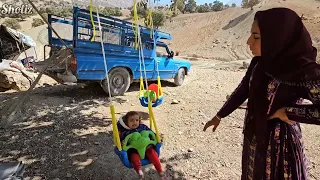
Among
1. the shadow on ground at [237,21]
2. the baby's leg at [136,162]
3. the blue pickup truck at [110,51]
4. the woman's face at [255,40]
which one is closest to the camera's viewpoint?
the woman's face at [255,40]

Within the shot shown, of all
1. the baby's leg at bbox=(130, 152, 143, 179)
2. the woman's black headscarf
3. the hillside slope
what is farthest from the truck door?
the hillside slope

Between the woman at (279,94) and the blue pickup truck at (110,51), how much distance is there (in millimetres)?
4665

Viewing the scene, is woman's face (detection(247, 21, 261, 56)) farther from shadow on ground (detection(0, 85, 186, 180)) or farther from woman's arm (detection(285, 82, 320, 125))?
shadow on ground (detection(0, 85, 186, 180))

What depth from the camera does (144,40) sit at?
7336mm

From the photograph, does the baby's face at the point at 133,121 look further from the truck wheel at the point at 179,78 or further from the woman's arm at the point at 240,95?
the truck wheel at the point at 179,78

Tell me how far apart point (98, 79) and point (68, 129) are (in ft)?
7.22

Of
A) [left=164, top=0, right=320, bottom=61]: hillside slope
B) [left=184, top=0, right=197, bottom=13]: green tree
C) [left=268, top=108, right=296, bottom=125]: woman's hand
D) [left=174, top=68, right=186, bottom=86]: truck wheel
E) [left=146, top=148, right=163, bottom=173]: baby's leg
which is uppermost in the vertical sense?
[left=184, top=0, right=197, bottom=13]: green tree

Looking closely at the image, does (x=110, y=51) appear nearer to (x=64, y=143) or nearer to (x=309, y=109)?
(x=64, y=143)

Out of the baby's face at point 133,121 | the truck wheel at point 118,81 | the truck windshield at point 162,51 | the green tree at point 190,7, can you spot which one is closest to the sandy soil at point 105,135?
the truck wheel at point 118,81

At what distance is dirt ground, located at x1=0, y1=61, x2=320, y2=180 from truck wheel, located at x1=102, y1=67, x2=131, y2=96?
0.31 metres

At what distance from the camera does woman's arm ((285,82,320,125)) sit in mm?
1396

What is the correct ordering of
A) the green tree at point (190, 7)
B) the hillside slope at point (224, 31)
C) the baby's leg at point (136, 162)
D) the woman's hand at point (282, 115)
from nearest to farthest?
the woman's hand at point (282, 115) < the baby's leg at point (136, 162) < the hillside slope at point (224, 31) < the green tree at point (190, 7)

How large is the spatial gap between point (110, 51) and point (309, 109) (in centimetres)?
564

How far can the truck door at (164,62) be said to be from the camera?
8.03 m
